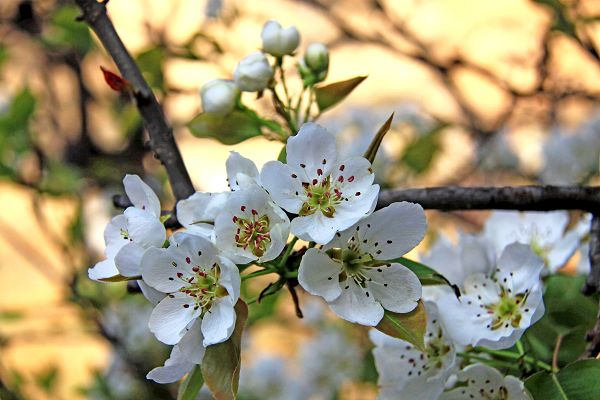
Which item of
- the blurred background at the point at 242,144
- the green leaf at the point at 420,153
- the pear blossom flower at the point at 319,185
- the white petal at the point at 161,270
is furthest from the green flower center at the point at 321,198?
the green leaf at the point at 420,153

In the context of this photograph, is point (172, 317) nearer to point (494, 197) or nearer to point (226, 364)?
point (226, 364)

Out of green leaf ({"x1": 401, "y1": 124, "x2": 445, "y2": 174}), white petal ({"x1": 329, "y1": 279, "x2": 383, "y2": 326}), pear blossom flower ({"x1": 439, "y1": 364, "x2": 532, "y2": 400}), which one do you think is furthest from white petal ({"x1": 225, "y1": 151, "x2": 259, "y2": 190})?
green leaf ({"x1": 401, "y1": 124, "x2": 445, "y2": 174})

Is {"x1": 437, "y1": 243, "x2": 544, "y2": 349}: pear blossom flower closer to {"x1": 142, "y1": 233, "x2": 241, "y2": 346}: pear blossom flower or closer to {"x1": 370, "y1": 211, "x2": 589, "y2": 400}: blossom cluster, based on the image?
{"x1": 370, "y1": 211, "x2": 589, "y2": 400}: blossom cluster

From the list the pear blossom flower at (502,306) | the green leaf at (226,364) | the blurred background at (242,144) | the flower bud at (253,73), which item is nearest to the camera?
the green leaf at (226,364)

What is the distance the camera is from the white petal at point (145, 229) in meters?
0.59

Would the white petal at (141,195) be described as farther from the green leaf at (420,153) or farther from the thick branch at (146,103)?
the green leaf at (420,153)

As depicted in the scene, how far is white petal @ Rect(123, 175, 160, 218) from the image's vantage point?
0.63 m

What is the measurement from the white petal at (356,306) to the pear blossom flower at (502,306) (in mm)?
112

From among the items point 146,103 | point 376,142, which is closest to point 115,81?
point 146,103

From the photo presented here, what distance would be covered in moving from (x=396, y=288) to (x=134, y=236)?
195 millimetres

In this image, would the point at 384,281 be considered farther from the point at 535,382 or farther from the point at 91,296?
the point at 91,296

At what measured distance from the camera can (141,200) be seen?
0.64 meters

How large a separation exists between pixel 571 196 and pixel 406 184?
2.96ft

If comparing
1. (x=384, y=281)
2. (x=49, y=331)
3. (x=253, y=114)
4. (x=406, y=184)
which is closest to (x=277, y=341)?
→ (x=49, y=331)
